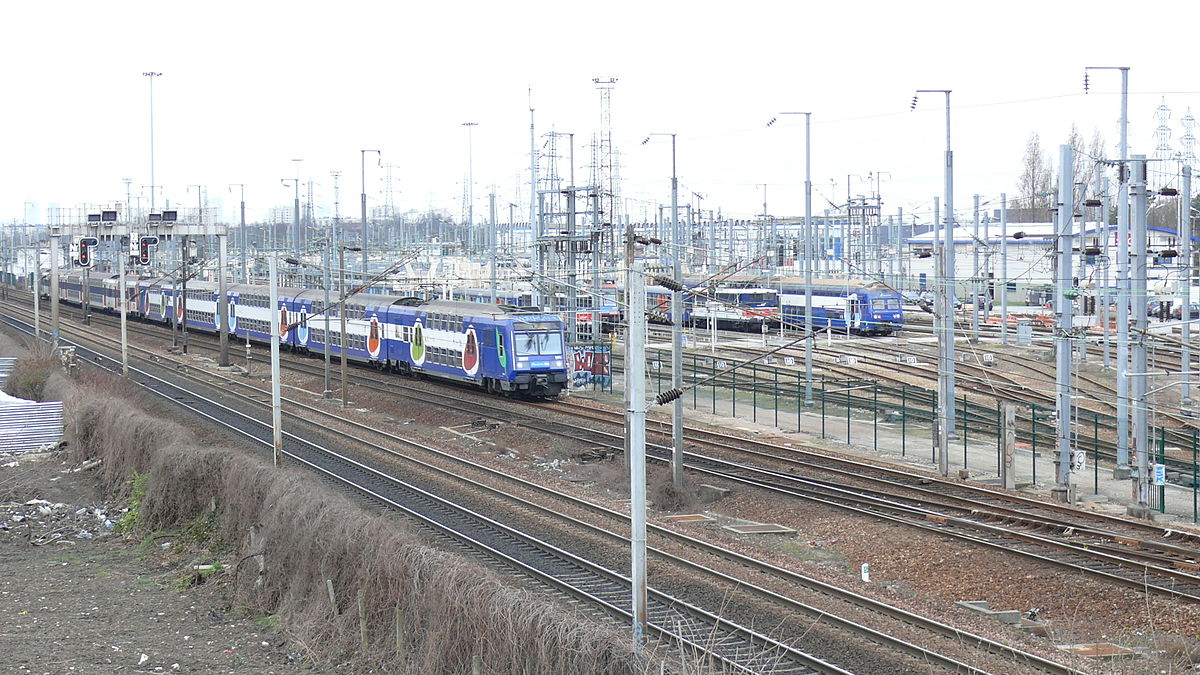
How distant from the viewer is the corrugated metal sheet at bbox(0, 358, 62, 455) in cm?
3425

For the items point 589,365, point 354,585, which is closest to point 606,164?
point 589,365

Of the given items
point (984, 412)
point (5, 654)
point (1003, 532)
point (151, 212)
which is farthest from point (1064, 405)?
point (151, 212)

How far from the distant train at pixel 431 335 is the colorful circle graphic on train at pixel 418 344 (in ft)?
0.11

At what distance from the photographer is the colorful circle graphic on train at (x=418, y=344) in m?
41.8

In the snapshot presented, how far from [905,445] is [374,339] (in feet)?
71.7

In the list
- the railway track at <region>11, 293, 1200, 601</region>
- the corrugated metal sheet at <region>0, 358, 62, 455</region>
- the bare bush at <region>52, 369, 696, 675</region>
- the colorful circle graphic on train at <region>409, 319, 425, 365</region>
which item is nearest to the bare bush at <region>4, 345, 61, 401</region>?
the corrugated metal sheet at <region>0, 358, 62, 455</region>

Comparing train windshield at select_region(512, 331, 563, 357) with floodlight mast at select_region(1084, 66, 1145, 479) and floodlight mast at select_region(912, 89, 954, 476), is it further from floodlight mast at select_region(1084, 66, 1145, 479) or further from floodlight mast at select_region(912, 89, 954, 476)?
floodlight mast at select_region(1084, 66, 1145, 479)

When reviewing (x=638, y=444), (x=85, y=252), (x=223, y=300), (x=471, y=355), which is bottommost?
(x=471, y=355)

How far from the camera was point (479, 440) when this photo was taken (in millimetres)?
31703

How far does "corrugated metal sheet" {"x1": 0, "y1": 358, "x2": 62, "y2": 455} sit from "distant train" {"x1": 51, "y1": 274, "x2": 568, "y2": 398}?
7.06 m

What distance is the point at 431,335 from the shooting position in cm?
4109

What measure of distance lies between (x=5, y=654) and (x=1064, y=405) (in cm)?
1803

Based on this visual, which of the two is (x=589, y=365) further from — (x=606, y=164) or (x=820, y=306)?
(x=820, y=306)

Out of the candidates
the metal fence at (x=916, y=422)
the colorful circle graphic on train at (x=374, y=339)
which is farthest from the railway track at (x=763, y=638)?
the colorful circle graphic on train at (x=374, y=339)
